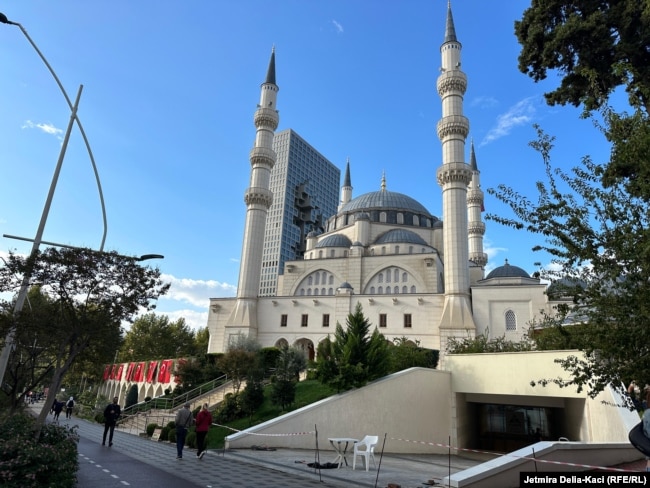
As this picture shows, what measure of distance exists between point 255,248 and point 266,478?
28.7 meters

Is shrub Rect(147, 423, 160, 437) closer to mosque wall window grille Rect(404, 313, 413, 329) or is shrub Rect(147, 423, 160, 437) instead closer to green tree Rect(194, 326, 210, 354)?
mosque wall window grille Rect(404, 313, 413, 329)

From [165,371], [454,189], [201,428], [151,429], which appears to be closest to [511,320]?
[454,189]

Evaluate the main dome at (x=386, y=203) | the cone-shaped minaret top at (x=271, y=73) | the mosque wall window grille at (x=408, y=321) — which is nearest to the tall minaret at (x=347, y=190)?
the main dome at (x=386, y=203)

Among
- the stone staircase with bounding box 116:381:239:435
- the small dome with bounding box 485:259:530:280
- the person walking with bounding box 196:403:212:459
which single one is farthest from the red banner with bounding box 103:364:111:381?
the person walking with bounding box 196:403:212:459

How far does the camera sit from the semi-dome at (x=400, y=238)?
4247 cm

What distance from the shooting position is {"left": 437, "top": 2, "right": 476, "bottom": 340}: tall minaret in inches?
1210

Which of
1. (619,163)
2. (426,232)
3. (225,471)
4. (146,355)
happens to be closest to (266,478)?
(225,471)

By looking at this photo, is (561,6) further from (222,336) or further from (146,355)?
(146,355)

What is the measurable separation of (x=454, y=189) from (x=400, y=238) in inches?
407

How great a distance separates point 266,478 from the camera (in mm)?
8258

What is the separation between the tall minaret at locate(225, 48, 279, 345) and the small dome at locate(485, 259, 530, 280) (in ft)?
65.6

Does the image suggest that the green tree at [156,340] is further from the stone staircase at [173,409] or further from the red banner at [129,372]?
the stone staircase at [173,409]

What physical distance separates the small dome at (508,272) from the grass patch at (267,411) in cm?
2374

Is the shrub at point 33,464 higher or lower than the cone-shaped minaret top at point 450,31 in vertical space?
lower
